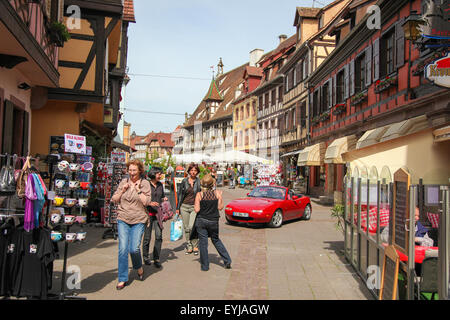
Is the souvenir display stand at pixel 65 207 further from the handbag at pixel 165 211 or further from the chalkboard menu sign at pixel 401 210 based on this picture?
the chalkboard menu sign at pixel 401 210

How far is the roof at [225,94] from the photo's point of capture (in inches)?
2185

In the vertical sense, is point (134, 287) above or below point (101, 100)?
below

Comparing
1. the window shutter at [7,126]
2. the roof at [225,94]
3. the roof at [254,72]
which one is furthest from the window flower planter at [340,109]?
the roof at [225,94]

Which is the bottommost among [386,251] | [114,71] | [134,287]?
[134,287]

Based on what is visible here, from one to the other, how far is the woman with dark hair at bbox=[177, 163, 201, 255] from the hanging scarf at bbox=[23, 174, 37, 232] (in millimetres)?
3869

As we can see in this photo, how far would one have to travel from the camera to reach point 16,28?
6617 millimetres

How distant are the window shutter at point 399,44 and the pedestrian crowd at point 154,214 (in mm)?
8400

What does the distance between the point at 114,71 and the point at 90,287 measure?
61.5 feet

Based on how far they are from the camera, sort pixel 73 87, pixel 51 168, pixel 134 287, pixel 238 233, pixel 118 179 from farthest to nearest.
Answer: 1. pixel 73 87
2. pixel 238 233
3. pixel 118 179
4. pixel 134 287
5. pixel 51 168

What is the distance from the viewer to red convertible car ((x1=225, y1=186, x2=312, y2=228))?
12188 mm

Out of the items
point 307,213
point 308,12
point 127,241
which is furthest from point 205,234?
point 308,12

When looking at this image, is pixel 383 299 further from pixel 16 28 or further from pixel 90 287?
pixel 16 28

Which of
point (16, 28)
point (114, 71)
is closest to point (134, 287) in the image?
point (16, 28)

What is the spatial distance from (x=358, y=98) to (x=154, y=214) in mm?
12293
